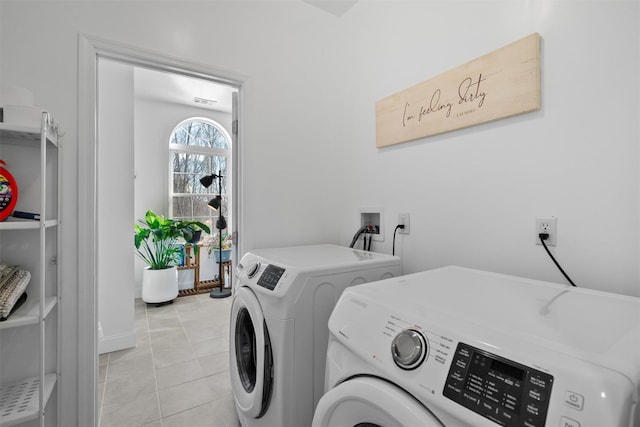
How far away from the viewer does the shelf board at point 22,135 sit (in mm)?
1122

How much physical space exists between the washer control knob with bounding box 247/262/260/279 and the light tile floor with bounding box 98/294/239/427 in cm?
95

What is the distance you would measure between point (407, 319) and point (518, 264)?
0.81 m

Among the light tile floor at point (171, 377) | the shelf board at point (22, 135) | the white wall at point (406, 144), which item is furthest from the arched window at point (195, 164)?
the shelf board at point (22, 135)

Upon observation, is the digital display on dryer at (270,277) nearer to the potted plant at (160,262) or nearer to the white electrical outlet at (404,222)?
the white electrical outlet at (404,222)

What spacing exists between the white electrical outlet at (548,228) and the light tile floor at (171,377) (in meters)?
1.80

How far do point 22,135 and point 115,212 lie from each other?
1434 mm

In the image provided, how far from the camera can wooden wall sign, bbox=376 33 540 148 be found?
120 cm

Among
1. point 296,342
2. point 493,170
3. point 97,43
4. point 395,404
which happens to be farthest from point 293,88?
point 395,404

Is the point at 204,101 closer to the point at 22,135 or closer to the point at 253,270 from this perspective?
the point at 22,135

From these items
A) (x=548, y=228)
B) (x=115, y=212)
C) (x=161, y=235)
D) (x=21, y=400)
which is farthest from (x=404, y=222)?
(x=161, y=235)

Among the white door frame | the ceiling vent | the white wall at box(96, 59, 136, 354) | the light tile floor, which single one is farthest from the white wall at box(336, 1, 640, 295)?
the ceiling vent

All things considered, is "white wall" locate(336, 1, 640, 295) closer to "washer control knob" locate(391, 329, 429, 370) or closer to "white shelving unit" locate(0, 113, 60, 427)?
"washer control knob" locate(391, 329, 429, 370)

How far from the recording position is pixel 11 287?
1.18 meters

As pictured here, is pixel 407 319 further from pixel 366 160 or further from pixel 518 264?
pixel 366 160
